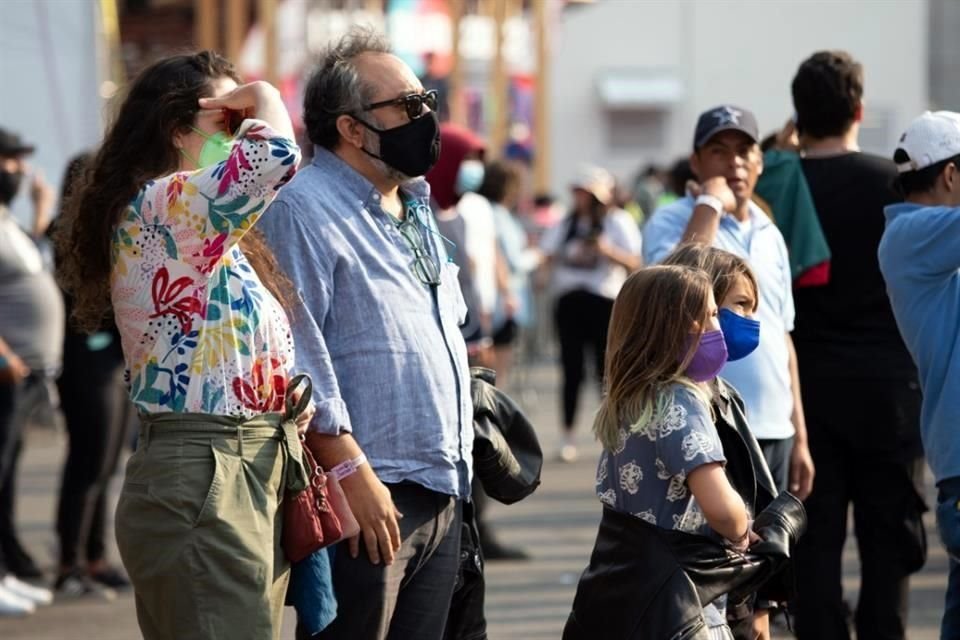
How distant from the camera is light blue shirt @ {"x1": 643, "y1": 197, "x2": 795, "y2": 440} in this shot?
5.04 meters

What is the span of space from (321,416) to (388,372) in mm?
218

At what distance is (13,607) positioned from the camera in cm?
729

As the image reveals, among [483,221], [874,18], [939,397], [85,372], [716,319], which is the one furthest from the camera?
[874,18]

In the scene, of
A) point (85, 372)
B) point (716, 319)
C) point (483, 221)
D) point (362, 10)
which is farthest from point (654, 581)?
point (362, 10)

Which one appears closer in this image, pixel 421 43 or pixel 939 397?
pixel 939 397

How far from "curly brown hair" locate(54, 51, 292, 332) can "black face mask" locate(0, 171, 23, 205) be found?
4.10m

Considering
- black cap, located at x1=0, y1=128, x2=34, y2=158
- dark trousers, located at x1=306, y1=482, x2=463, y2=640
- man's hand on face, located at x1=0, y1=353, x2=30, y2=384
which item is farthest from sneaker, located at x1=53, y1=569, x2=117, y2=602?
dark trousers, located at x1=306, y1=482, x2=463, y2=640

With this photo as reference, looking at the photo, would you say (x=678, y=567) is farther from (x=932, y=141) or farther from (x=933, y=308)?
(x=932, y=141)

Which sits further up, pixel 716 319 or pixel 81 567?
pixel 716 319

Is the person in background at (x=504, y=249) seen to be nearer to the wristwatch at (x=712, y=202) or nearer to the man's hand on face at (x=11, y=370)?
the man's hand on face at (x=11, y=370)

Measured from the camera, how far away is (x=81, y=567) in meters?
7.70

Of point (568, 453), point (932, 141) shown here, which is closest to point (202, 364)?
point (932, 141)

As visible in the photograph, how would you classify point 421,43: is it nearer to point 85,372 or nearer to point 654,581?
point 85,372

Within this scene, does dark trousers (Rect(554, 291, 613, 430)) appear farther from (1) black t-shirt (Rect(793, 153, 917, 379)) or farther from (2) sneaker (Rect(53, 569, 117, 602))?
(1) black t-shirt (Rect(793, 153, 917, 379))
